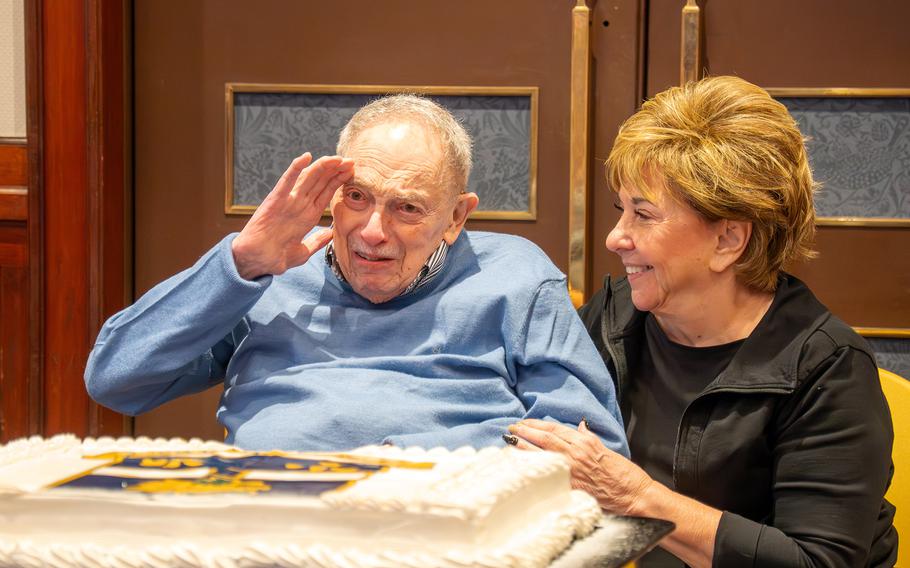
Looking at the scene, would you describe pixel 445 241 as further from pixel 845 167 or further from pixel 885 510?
pixel 845 167

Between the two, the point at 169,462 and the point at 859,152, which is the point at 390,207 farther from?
the point at 859,152

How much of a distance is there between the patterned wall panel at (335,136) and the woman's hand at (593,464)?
1081 millimetres

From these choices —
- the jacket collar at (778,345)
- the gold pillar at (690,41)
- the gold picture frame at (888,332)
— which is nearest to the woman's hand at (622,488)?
the jacket collar at (778,345)

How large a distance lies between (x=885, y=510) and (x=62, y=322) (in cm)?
185

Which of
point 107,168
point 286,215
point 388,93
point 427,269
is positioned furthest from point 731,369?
point 107,168

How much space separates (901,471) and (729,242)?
0.52 meters

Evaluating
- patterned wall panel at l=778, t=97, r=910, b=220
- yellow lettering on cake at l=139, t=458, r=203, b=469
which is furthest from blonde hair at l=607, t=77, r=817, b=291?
yellow lettering on cake at l=139, t=458, r=203, b=469

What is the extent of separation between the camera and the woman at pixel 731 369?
5.24 ft

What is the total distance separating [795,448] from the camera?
1.65 metres

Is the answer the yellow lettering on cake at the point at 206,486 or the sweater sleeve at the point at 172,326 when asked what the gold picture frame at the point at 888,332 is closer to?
the sweater sleeve at the point at 172,326

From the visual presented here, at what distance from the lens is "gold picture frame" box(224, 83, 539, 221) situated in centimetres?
255

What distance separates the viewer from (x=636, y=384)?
6.27ft

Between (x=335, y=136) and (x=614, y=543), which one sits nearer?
(x=614, y=543)

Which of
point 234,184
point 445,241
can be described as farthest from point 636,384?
point 234,184
